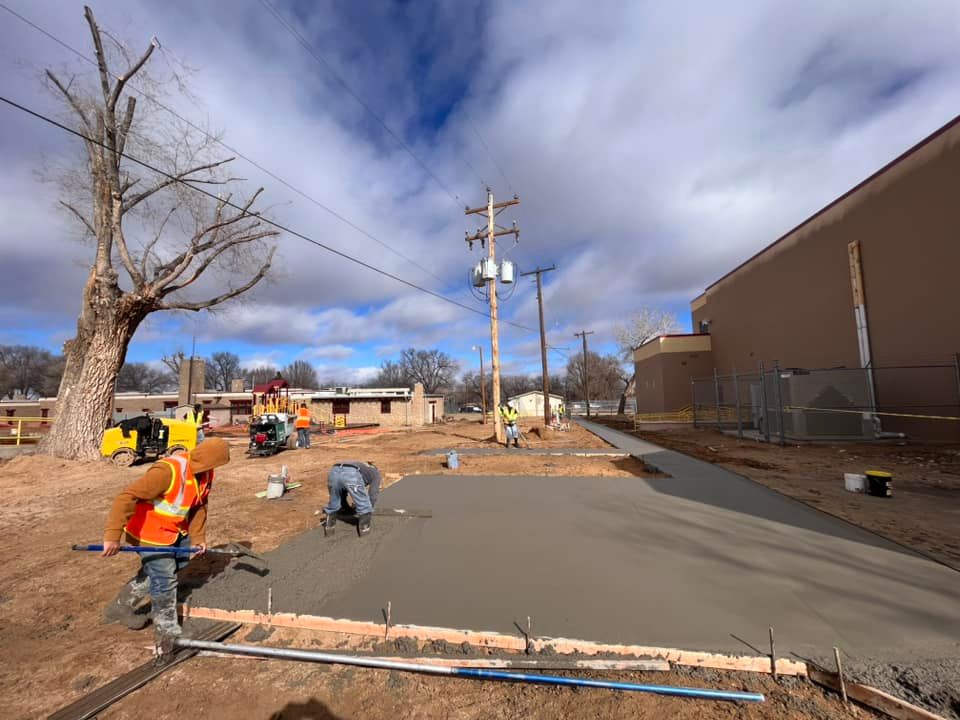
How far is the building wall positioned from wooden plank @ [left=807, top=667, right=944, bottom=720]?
16792 millimetres

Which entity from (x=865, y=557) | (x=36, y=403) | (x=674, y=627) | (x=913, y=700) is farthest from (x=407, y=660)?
(x=36, y=403)

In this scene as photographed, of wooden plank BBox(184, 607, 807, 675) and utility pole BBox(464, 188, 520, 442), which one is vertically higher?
utility pole BBox(464, 188, 520, 442)

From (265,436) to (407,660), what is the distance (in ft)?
49.4

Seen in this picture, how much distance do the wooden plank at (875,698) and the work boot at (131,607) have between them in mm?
4931

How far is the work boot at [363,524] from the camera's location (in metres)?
5.73

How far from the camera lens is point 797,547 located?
193 inches

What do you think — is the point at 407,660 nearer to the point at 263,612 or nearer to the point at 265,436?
the point at 263,612

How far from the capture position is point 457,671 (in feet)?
9.20

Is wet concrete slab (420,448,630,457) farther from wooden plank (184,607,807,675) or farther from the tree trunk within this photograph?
the tree trunk

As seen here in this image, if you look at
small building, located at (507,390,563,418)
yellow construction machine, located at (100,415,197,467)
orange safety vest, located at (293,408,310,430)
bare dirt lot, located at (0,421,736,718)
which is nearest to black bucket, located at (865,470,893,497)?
bare dirt lot, located at (0,421,736,718)

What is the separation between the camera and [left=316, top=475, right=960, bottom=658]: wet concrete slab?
324 centimetres

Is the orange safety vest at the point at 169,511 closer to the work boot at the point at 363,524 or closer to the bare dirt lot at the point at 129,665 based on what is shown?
the bare dirt lot at the point at 129,665

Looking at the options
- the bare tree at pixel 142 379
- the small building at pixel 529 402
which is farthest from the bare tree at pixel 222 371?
the small building at pixel 529 402

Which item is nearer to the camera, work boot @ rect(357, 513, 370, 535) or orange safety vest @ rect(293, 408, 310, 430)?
work boot @ rect(357, 513, 370, 535)
